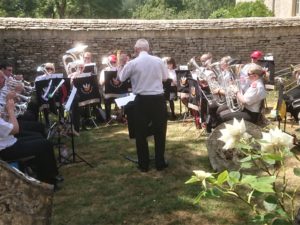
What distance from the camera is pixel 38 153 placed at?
5.77 meters

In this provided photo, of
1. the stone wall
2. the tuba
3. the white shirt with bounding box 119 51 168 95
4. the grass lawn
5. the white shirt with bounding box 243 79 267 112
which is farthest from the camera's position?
the stone wall

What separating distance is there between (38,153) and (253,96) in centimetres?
345

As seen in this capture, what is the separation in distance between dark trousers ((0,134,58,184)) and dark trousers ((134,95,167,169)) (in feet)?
4.46

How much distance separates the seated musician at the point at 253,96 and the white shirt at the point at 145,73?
4.91ft

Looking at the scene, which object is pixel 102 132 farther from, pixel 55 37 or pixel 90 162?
pixel 55 37

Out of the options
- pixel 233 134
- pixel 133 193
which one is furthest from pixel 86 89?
pixel 233 134

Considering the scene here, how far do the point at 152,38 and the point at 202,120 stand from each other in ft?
25.0

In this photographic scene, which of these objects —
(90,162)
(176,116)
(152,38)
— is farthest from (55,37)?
(90,162)

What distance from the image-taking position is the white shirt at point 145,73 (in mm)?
6367

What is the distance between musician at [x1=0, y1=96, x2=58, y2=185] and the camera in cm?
536

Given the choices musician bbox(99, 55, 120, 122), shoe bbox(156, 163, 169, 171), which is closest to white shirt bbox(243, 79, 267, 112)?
shoe bbox(156, 163, 169, 171)

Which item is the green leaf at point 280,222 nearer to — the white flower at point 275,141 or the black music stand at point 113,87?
the white flower at point 275,141

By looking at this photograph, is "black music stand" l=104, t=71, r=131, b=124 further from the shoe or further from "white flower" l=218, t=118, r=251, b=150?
"white flower" l=218, t=118, r=251, b=150

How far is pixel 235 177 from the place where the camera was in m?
2.15
